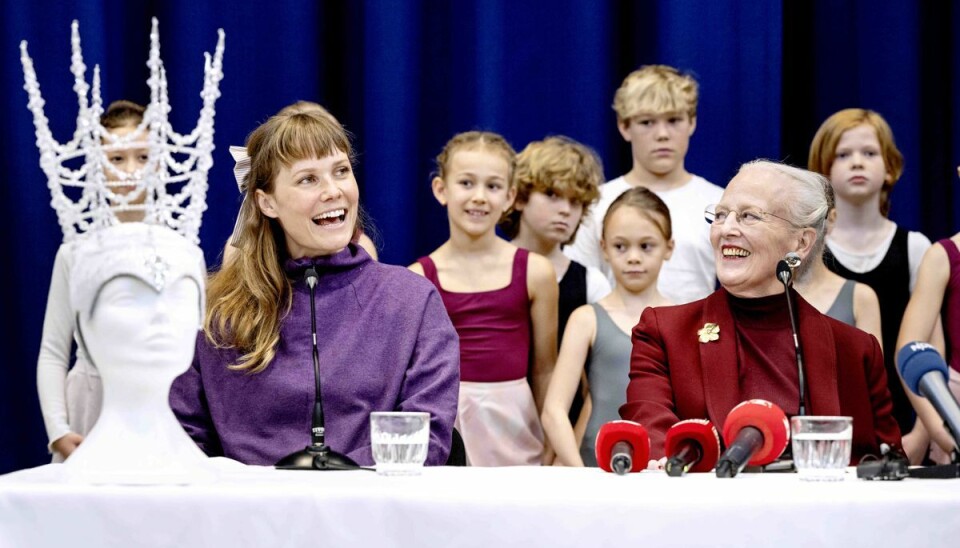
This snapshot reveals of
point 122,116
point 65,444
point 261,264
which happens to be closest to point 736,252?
point 261,264

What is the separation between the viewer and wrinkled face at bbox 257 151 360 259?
8.77ft

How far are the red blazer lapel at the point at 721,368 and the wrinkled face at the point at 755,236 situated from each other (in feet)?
0.27

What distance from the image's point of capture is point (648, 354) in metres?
2.69

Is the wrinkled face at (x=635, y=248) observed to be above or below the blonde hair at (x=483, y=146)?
below

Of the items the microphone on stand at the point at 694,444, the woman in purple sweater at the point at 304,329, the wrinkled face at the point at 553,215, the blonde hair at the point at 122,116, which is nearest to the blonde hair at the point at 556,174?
the wrinkled face at the point at 553,215

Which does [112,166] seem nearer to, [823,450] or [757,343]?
[823,450]

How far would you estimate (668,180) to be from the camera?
414 cm

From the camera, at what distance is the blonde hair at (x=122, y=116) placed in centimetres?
374

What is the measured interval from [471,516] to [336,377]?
3.10ft

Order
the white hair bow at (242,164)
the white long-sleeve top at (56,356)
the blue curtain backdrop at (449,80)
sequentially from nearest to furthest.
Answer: the white hair bow at (242,164)
the white long-sleeve top at (56,356)
the blue curtain backdrop at (449,80)

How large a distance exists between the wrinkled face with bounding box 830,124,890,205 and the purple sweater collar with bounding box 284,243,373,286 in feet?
5.97

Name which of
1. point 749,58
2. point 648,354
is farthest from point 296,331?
point 749,58

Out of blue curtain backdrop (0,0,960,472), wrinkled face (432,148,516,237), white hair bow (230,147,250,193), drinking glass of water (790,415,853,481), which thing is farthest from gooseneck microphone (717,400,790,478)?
blue curtain backdrop (0,0,960,472)

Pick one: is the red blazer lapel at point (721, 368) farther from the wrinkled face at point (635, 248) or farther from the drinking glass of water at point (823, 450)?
the wrinkled face at point (635, 248)
